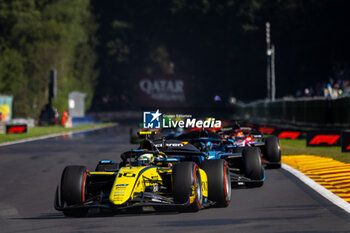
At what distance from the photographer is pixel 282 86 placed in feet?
301

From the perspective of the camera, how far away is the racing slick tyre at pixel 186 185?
11617 millimetres

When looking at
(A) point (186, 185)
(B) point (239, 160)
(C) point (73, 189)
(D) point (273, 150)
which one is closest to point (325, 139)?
(D) point (273, 150)

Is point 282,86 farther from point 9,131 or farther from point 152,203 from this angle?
point 152,203

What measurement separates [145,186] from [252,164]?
3366 mm

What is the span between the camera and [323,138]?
27.8 metres

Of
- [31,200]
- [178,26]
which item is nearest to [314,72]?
[178,26]

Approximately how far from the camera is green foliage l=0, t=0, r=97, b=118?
80688 mm

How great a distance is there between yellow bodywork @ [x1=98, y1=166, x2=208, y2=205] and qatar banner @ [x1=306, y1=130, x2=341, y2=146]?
51.9ft

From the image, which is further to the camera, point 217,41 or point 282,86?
point 217,41

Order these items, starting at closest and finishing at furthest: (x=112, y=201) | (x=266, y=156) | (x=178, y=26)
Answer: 1. (x=112, y=201)
2. (x=266, y=156)
3. (x=178, y=26)

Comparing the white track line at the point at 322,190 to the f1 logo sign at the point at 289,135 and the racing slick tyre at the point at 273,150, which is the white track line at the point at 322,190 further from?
the f1 logo sign at the point at 289,135

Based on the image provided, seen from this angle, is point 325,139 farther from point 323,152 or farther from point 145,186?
point 145,186

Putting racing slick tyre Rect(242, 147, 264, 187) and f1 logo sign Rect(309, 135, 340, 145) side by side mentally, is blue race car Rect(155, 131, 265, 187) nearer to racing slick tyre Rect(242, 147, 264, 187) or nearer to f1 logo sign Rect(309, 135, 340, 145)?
racing slick tyre Rect(242, 147, 264, 187)

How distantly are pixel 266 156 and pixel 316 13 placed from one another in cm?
6556
